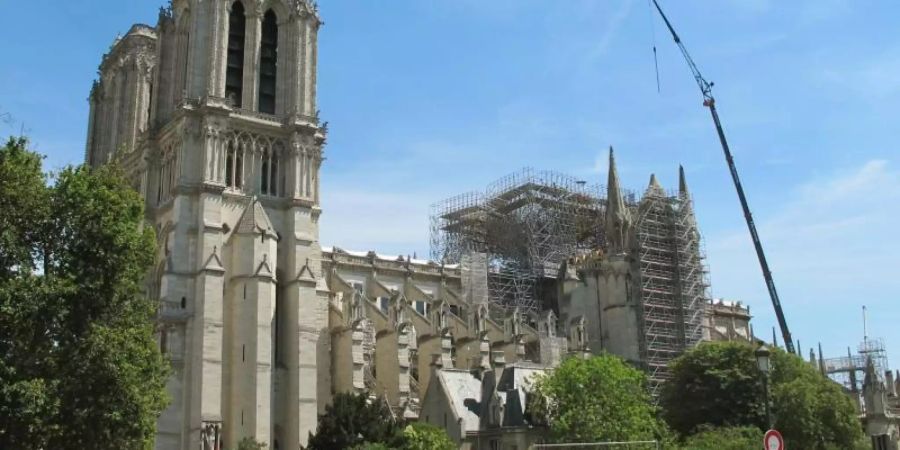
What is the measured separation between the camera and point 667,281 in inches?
2908

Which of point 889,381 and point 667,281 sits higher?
point 667,281

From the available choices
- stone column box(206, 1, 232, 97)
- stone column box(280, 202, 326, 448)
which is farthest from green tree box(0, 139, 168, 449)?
stone column box(206, 1, 232, 97)

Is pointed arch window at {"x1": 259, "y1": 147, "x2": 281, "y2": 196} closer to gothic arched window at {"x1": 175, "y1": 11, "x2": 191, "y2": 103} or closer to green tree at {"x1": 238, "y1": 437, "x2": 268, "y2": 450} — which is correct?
gothic arched window at {"x1": 175, "y1": 11, "x2": 191, "y2": 103}

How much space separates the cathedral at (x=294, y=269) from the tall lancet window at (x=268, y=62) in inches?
4.6

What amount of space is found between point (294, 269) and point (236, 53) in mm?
15906

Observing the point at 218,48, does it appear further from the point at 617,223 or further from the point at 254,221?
the point at 617,223

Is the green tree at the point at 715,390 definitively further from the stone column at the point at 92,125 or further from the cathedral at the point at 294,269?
the stone column at the point at 92,125

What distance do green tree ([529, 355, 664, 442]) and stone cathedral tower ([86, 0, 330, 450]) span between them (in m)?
15.0

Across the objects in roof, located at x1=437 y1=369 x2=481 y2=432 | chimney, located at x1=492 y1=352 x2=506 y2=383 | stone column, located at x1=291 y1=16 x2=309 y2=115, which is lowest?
roof, located at x1=437 y1=369 x2=481 y2=432

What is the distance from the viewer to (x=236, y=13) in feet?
214

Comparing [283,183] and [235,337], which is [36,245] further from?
[283,183]

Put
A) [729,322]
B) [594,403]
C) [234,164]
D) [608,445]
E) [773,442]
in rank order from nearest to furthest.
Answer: [773,442] < [608,445] < [594,403] < [234,164] < [729,322]

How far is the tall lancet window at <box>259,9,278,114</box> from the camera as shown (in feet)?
214

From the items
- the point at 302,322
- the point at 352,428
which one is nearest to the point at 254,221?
the point at 302,322
